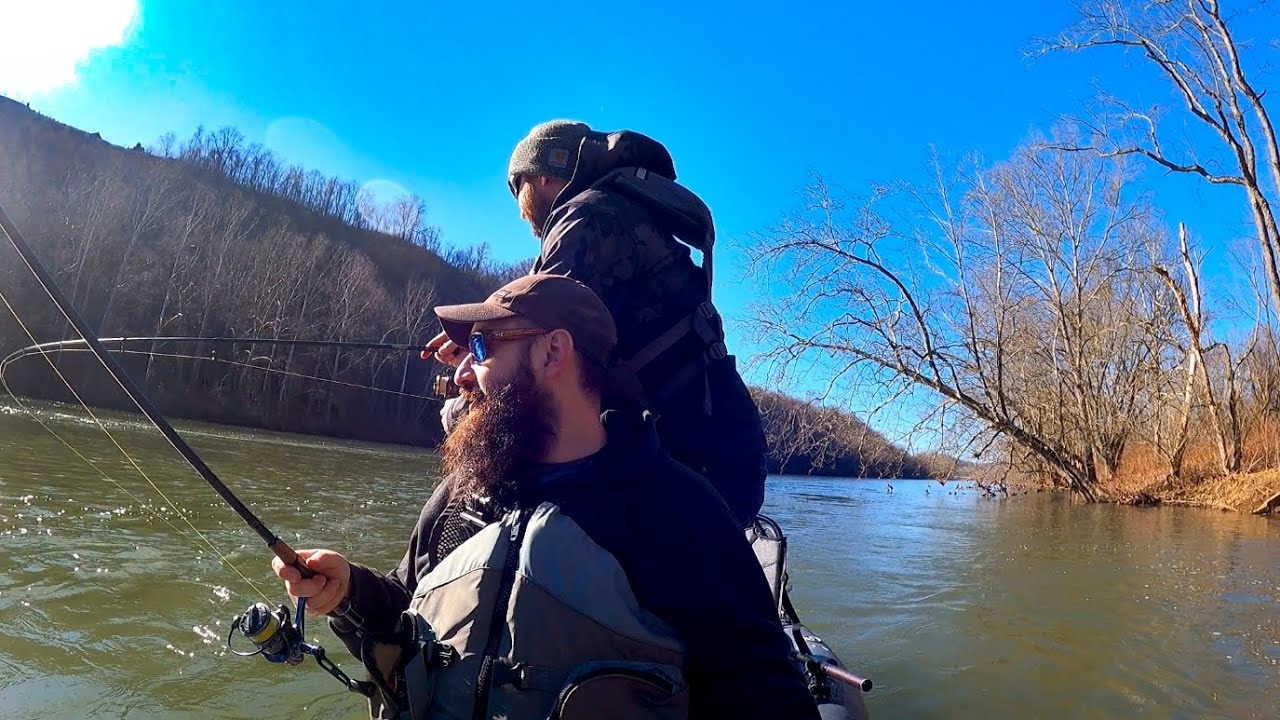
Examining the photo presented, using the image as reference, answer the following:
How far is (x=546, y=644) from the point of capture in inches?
56.2

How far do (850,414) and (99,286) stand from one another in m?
46.4

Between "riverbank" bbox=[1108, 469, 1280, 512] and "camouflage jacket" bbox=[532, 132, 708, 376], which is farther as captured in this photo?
"riverbank" bbox=[1108, 469, 1280, 512]

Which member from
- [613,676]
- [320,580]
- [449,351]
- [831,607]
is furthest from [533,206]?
[831,607]

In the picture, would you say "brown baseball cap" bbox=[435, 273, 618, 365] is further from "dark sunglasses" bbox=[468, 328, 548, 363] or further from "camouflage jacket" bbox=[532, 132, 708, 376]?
"camouflage jacket" bbox=[532, 132, 708, 376]

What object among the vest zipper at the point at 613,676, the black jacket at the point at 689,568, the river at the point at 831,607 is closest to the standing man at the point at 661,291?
the black jacket at the point at 689,568

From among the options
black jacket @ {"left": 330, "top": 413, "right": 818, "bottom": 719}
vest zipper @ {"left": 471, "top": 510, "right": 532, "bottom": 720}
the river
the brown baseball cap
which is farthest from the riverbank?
vest zipper @ {"left": 471, "top": 510, "right": 532, "bottom": 720}

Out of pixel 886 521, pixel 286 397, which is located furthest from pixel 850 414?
pixel 286 397

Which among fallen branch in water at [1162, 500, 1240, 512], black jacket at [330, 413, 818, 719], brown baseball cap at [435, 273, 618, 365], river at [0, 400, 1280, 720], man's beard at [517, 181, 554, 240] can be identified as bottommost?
river at [0, 400, 1280, 720]

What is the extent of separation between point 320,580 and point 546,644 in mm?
611

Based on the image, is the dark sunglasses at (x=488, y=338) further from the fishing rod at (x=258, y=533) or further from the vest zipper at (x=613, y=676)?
the vest zipper at (x=613, y=676)

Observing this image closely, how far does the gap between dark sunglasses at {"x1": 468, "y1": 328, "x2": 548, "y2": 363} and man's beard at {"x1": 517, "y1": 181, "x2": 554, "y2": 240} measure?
0.92m

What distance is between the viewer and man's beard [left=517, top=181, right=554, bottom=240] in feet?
8.74

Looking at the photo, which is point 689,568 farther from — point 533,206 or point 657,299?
point 533,206

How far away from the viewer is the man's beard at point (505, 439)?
1678mm
